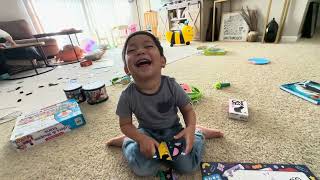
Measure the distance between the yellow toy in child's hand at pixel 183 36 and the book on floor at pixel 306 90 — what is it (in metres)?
2.06

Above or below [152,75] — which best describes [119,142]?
below

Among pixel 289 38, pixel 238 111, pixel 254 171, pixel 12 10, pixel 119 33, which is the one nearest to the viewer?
pixel 254 171

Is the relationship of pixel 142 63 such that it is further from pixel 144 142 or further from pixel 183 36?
pixel 183 36

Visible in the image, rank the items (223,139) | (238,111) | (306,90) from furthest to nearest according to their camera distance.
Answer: (306,90)
(238,111)
(223,139)

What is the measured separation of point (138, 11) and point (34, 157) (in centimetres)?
489

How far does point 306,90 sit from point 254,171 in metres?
0.70

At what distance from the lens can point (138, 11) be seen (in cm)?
482

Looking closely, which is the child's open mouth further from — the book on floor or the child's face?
the book on floor

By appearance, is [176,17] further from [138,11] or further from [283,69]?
[283,69]

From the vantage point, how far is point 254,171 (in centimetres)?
46

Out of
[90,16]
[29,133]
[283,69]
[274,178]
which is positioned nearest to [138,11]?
[90,16]

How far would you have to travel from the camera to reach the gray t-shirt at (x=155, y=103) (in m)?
0.53

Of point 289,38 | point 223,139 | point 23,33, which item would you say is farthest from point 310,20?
point 23,33

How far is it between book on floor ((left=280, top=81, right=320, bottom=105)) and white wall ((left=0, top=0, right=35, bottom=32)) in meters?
4.24
